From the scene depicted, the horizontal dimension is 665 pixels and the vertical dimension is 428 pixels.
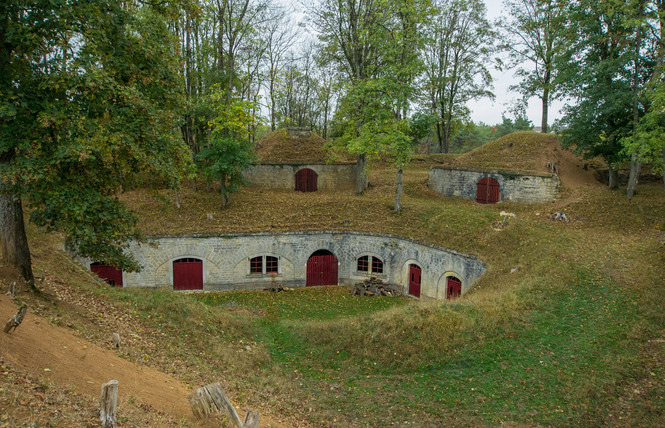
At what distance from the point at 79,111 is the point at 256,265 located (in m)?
15.1

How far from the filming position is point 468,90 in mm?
36688

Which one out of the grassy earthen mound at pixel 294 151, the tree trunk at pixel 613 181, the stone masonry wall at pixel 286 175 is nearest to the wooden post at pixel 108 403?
the stone masonry wall at pixel 286 175

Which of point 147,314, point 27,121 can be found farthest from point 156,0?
point 147,314

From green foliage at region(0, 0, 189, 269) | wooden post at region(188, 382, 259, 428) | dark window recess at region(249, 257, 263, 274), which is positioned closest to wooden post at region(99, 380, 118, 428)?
wooden post at region(188, 382, 259, 428)

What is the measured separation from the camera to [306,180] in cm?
3275

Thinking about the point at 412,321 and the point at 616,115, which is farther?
the point at 616,115

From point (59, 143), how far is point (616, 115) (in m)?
27.0

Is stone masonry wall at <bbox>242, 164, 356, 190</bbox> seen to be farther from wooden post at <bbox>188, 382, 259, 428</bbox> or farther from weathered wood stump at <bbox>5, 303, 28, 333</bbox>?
wooden post at <bbox>188, 382, 259, 428</bbox>

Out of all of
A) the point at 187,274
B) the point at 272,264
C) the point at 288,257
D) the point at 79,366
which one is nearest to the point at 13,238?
the point at 79,366

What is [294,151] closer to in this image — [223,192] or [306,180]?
[306,180]

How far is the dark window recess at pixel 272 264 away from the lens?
78.0 feet

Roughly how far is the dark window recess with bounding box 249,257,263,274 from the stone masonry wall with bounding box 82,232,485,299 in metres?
0.33

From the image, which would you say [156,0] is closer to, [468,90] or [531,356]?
[531,356]

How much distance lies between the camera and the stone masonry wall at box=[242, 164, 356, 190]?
3216cm
